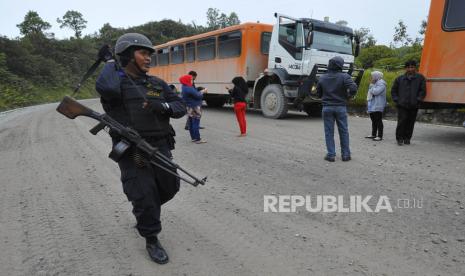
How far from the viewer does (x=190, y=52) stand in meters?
16.3

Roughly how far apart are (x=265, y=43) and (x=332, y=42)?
9.08 feet

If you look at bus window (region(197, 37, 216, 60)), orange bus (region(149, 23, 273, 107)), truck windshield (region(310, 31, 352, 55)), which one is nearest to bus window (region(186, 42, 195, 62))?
orange bus (region(149, 23, 273, 107))

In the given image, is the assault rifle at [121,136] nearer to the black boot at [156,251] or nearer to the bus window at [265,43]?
the black boot at [156,251]

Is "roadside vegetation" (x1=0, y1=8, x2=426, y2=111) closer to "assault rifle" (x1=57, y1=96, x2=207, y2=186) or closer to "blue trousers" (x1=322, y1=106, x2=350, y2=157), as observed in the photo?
"blue trousers" (x1=322, y1=106, x2=350, y2=157)

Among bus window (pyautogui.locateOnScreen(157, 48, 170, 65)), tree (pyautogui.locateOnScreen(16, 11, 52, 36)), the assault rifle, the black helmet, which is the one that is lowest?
the assault rifle

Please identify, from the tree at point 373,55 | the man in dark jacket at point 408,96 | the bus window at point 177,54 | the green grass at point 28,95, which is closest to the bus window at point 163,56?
the bus window at point 177,54

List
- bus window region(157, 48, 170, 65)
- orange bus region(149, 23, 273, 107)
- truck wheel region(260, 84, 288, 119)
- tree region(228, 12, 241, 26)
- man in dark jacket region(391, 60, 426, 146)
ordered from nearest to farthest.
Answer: man in dark jacket region(391, 60, 426, 146)
truck wheel region(260, 84, 288, 119)
orange bus region(149, 23, 273, 107)
bus window region(157, 48, 170, 65)
tree region(228, 12, 241, 26)

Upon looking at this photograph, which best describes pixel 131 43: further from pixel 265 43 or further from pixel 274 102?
pixel 265 43

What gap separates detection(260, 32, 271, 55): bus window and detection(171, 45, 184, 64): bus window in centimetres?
541

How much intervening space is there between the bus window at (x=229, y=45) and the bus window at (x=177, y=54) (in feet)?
11.6

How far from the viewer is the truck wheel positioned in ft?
37.6

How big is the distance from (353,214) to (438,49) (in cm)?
490

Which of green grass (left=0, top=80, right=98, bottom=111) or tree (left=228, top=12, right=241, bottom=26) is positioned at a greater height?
tree (left=228, top=12, right=241, bottom=26)

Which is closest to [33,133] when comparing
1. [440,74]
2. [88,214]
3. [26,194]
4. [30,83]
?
[26,194]
